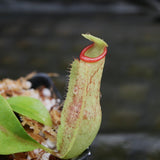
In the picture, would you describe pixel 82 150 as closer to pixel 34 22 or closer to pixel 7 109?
pixel 7 109

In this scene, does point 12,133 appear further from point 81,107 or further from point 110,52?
point 110,52

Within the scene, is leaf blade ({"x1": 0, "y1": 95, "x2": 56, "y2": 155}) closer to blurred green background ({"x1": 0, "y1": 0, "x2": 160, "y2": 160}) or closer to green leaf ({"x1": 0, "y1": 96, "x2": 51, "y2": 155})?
green leaf ({"x1": 0, "y1": 96, "x2": 51, "y2": 155})

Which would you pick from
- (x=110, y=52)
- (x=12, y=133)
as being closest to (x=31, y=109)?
(x=12, y=133)

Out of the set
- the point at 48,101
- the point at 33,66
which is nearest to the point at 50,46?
the point at 33,66

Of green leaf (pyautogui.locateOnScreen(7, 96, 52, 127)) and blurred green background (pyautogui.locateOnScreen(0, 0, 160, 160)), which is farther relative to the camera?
blurred green background (pyautogui.locateOnScreen(0, 0, 160, 160))

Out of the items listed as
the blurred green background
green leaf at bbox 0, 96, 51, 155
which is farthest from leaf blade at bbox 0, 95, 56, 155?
the blurred green background

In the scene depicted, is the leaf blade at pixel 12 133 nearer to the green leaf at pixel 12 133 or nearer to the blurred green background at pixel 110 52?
the green leaf at pixel 12 133
